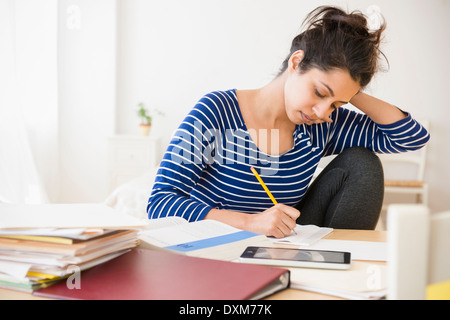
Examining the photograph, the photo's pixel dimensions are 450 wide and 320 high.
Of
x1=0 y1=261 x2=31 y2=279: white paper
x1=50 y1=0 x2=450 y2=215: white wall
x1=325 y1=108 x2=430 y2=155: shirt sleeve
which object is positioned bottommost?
x1=0 y1=261 x2=31 y2=279: white paper

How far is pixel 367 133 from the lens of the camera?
1589 mm

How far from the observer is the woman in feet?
4.12

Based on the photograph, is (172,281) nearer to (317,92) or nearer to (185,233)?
(185,233)

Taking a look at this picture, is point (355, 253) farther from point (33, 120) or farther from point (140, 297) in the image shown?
point (33, 120)

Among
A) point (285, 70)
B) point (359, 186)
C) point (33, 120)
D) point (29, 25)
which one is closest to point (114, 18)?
point (29, 25)

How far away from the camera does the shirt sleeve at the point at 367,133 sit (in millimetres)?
1573

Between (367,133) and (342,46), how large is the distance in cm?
41

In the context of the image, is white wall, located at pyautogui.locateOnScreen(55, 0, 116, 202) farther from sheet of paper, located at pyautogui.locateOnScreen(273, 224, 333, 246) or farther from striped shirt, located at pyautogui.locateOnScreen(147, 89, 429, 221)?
sheet of paper, located at pyautogui.locateOnScreen(273, 224, 333, 246)

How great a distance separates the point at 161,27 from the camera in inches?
166

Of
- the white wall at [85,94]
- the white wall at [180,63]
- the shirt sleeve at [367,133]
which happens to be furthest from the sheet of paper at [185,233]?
the white wall at [85,94]

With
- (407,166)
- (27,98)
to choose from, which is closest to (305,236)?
(27,98)

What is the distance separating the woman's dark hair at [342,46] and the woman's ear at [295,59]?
13mm

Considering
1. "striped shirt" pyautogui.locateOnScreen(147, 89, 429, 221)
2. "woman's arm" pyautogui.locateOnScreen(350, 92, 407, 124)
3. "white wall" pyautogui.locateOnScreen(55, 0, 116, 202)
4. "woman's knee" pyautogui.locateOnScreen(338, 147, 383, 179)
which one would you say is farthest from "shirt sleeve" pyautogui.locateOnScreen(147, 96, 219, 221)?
"white wall" pyautogui.locateOnScreen(55, 0, 116, 202)

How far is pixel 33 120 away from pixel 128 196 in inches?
60.4
